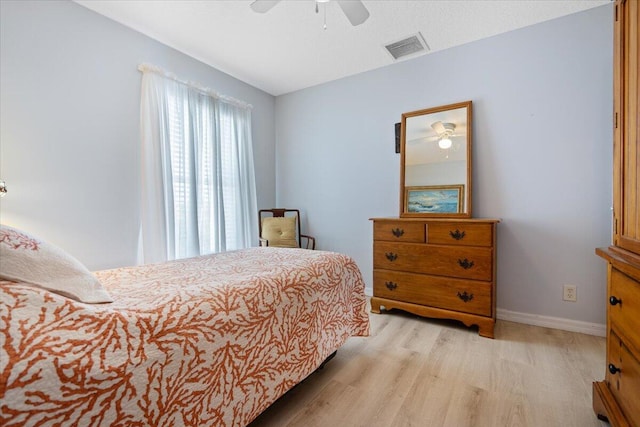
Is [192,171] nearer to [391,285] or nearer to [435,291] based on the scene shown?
[391,285]

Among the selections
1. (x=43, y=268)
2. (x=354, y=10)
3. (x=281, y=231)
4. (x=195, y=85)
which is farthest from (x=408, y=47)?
(x=43, y=268)

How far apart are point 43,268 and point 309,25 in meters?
2.47

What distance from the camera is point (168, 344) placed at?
83 centimetres

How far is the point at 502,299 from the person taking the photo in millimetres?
2508

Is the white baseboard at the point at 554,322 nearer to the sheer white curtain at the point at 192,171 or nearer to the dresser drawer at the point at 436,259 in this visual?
the dresser drawer at the point at 436,259

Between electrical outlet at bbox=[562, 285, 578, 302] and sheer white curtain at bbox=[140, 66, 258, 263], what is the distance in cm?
313

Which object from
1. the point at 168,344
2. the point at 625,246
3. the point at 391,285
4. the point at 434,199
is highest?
the point at 434,199

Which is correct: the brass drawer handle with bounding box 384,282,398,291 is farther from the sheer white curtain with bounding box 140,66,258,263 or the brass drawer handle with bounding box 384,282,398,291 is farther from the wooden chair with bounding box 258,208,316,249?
the sheer white curtain with bounding box 140,66,258,263

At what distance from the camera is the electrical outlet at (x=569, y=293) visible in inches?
88.1

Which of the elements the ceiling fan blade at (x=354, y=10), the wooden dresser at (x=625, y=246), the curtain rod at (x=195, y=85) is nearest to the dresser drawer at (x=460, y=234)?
the wooden dresser at (x=625, y=246)

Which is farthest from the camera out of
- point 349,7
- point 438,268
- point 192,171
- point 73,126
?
point 192,171

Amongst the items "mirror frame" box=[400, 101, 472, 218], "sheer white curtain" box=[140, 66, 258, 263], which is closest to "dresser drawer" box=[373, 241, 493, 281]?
"mirror frame" box=[400, 101, 472, 218]

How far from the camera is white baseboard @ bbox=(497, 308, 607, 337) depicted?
7.07ft

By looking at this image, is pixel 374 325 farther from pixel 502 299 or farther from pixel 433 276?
pixel 502 299
